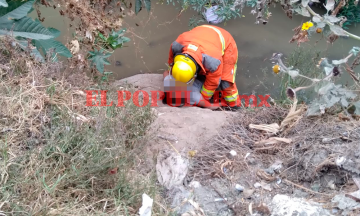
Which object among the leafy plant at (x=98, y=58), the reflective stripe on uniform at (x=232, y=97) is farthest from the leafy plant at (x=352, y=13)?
the leafy plant at (x=98, y=58)

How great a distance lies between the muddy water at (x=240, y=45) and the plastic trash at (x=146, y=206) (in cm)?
351

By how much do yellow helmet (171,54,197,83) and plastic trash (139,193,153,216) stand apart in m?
2.20

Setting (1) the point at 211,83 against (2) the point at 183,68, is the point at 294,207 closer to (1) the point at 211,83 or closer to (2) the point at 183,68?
(2) the point at 183,68

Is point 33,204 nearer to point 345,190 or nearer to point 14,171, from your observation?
point 14,171

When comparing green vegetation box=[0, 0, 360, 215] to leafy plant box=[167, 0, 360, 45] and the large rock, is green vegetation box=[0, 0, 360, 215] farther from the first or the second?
the large rock

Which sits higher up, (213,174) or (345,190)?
(345,190)

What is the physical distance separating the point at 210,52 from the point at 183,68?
0.46m

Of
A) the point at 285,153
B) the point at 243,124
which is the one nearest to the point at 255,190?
the point at 285,153

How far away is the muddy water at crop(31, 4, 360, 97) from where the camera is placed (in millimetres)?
5246

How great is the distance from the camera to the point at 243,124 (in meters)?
3.07

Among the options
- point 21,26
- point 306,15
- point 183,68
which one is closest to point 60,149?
point 21,26

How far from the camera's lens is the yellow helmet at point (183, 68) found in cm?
386

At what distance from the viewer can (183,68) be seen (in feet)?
12.7

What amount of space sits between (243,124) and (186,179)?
884 mm
